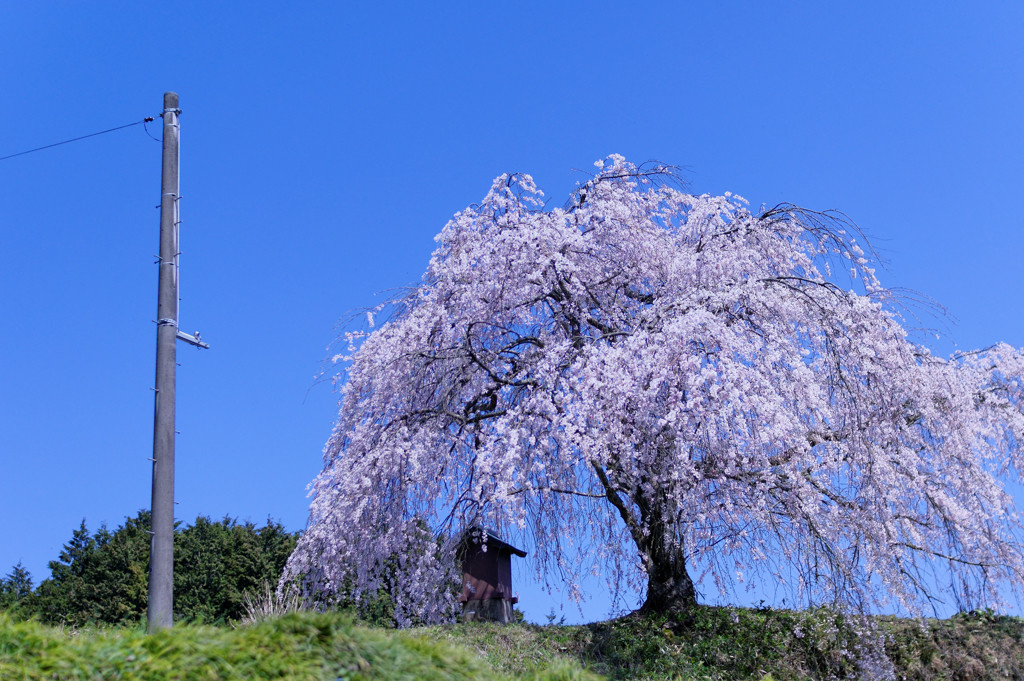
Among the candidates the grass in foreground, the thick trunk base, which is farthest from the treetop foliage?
the grass in foreground

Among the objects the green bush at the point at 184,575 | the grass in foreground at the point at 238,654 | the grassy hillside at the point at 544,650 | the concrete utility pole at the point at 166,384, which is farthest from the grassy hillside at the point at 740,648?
the green bush at the point at 184,575

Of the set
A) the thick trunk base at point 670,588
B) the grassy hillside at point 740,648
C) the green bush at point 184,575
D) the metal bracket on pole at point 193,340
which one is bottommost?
the grassy hillside at point 740,648

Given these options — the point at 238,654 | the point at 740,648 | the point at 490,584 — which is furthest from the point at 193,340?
the point at 490,584

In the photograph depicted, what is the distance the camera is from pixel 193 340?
9.62 metres

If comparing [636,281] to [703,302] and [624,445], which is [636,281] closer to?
[703,302]

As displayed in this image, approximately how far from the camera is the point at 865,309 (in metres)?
11.3

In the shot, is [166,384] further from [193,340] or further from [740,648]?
[740,648]

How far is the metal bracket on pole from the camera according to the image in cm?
950

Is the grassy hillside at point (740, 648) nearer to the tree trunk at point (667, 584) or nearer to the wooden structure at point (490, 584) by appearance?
the tree trunk at point (667, 584)

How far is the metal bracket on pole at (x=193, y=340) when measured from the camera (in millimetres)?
9500

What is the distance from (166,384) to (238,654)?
4084mm

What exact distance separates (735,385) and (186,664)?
672cm

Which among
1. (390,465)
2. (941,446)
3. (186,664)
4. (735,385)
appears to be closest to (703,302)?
(735,385)

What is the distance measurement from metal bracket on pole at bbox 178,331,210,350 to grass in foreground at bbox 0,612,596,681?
3.74 meters
